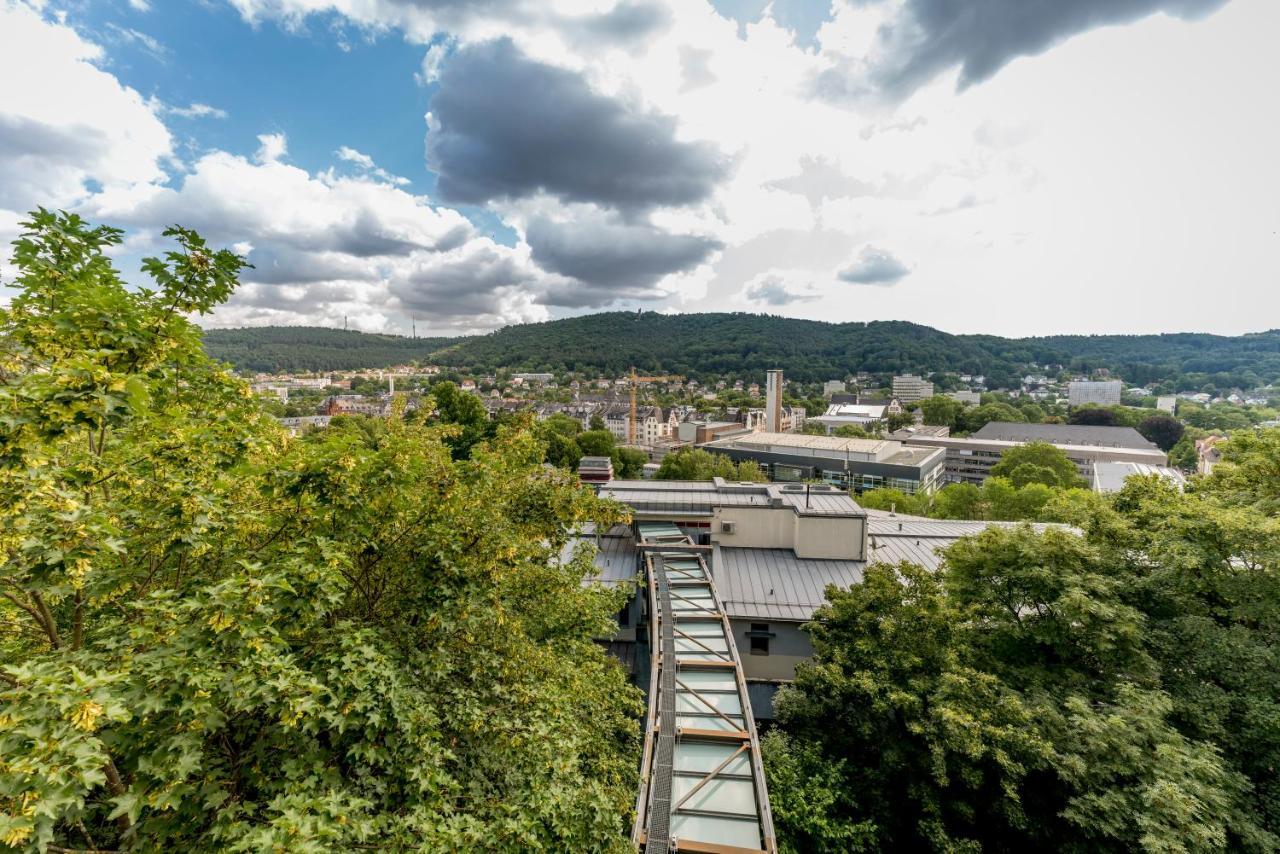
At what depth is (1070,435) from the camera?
8925 cm

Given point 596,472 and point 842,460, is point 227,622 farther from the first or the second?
point 842,460

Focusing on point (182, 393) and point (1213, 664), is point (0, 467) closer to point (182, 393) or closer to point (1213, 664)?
point (182, 393)

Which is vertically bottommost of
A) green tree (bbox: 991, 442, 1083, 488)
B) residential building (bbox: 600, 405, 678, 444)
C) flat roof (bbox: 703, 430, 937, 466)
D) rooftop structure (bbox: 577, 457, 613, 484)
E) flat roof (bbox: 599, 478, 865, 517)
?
residential building (bbox: 600, 405, 678, 444)

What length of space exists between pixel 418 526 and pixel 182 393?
3.44 metres

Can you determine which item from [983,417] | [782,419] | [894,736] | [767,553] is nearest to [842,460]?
[767,553]

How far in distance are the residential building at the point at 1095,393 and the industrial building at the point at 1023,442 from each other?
104772 millimetres

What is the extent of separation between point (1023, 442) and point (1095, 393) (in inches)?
5218

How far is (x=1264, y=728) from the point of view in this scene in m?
10.2

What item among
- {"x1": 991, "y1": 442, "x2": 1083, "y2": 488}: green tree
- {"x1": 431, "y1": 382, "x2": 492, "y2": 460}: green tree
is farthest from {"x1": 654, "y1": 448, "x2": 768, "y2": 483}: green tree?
{"x1": 991, "y1": 442, "x2": 1083, "y2": 488}: green tree

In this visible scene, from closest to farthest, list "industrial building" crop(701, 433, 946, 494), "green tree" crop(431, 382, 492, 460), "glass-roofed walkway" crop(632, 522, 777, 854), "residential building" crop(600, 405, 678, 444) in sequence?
"glass-roofed walkway" crop(632, 522, 777, 854), "green tree" crop(431, 382, 492, 460), "industrial building" crop(701, 433, 946, 494), "residential building" crop(600, 405, 678, 444)

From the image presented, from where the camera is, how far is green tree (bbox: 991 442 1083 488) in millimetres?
45719

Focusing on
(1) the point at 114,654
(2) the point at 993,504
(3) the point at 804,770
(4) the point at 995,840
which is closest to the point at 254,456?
(1) the point at 114,654

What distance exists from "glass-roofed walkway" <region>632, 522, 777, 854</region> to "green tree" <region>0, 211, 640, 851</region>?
1684 millimetres

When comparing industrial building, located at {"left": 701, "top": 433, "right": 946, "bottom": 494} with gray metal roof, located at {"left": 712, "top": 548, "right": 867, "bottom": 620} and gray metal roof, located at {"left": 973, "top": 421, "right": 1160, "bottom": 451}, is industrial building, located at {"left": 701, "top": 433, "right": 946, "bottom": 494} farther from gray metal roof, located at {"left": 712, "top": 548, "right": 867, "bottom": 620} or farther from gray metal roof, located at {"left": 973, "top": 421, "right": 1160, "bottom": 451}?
gray metal roof, located at {"left": 712, "top": 548, "right": 867, "bottom": 620}
